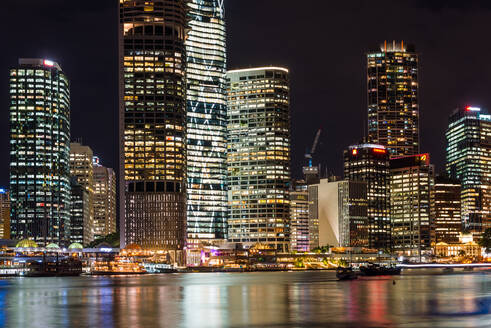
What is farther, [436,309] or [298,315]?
[436,309]

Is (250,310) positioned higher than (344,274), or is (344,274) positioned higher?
(250,310)

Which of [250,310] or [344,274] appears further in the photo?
[344,274]

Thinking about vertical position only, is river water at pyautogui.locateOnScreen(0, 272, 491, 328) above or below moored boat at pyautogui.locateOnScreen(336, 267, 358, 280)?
above

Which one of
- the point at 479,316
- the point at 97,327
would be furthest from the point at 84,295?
the point at 479,316

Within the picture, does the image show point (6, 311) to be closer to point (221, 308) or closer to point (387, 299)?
point (221, 308)

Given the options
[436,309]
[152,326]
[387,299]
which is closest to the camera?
[152,326]

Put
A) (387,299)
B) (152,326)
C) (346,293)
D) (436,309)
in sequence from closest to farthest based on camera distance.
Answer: (152,326) → (436,309) → (387,299) → (346,293)

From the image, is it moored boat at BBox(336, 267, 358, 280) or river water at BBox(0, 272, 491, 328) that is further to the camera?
moored boat at BBox(336, 267, 358, 280)

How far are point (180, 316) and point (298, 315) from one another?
13.1 metres

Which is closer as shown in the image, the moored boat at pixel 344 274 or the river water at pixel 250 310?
the river water at pixel 250 310

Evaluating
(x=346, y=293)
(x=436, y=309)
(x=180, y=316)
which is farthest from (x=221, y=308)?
(x=346, y=293)

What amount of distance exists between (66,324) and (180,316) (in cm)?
1295

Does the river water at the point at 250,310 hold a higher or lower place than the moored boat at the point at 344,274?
higher

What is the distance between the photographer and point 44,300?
113 metres
